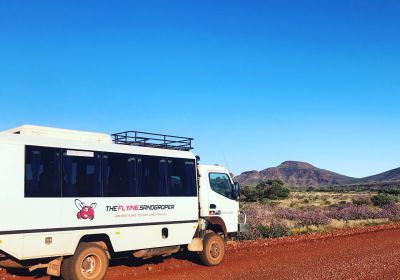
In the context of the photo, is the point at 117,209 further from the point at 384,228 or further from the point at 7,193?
the point at 384,228

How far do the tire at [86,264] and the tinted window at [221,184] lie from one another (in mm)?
4579

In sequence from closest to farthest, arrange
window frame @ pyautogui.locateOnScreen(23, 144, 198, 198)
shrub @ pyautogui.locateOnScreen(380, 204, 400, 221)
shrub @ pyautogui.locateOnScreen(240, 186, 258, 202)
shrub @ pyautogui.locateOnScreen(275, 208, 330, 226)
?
window frame @ pyautogui.locateOnScreen(23, 144, 198, 198)
shrub @ pyautogui.locateOnScreen(275, 208, 330, 226)
shrub @ pyautogui.locateOnScreen(380, 204, 400, 221)
shrub @ pyautogui.locateOnScreen(240, 186, 258, 202)

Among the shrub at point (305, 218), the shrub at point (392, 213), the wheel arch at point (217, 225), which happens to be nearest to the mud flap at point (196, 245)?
the wheel arch at point (217, 225)

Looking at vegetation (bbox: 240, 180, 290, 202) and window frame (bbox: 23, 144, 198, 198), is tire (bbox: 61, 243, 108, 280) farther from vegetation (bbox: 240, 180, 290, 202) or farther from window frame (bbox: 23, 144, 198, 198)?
vegetation (bbox: 240, 180, 290, 202)

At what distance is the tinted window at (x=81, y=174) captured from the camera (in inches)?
415

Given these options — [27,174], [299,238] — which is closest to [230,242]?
[299,238]

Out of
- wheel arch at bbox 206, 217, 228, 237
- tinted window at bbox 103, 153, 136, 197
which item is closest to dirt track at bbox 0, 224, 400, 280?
wheel arch at bbox 206, 217, 228, 237

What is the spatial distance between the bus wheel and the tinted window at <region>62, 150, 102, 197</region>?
4352 mm

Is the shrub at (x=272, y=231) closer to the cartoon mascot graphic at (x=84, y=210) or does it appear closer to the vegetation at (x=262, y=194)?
the cartoon mascot graphic at (x=84, y=210)

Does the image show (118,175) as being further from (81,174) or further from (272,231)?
(272,231)

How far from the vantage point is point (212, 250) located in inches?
560

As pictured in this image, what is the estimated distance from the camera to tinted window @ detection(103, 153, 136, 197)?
11391mm

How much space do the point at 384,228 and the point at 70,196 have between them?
1936 centimetres

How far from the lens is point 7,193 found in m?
9.37
